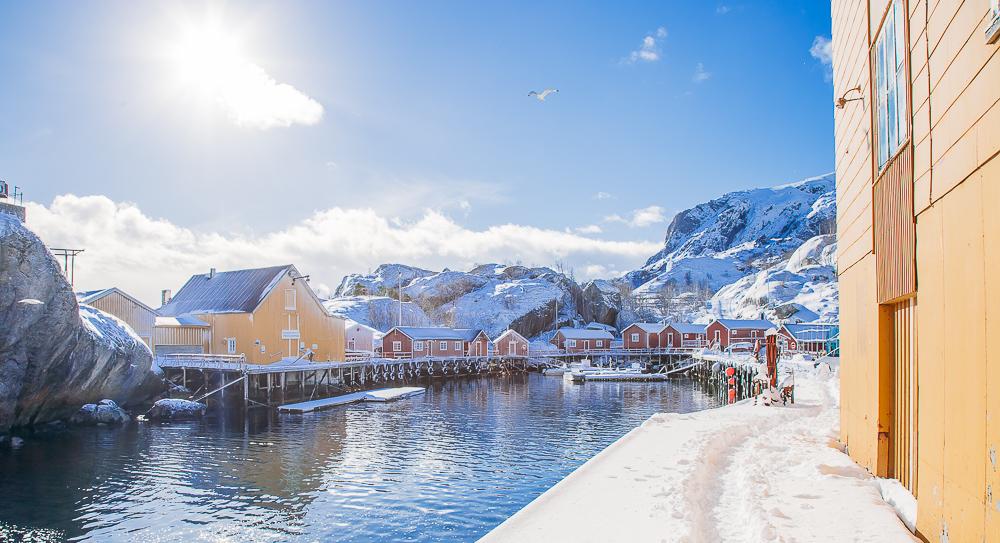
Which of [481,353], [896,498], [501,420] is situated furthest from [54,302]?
[481,353]

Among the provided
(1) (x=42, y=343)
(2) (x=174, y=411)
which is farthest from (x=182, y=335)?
(1) (x=42, y=343)

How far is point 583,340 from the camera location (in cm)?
8575

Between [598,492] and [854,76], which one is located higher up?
[854,76]

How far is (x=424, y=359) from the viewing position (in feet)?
209

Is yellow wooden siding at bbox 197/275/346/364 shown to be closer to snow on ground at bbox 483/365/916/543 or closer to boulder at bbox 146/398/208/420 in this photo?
boulder at bbox 146/398/208/420

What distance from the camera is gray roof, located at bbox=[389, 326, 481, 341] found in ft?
227

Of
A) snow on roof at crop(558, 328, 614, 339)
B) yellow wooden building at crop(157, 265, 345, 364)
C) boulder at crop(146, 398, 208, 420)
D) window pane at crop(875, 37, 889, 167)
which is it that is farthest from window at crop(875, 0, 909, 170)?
snow on roof at crop(558, 328, 614, 339)

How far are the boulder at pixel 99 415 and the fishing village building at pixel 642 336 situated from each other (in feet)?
213

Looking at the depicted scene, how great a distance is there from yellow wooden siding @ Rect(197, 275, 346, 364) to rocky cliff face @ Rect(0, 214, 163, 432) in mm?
11806

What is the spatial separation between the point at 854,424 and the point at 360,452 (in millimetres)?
16781

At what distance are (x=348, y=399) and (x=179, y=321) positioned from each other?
14.8 meters

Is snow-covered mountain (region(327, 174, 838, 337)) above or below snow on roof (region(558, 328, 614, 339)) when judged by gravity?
above

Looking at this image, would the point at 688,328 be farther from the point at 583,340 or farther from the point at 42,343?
the point at 42,343

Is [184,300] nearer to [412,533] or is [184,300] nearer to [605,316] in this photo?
[412,533]
